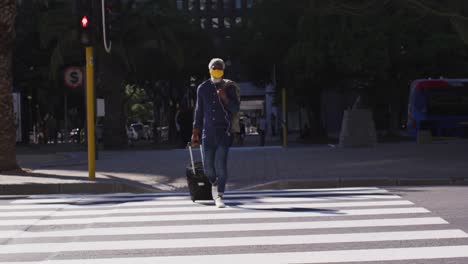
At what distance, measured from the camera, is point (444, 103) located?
3734 cm

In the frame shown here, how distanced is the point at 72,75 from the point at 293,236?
1681cm

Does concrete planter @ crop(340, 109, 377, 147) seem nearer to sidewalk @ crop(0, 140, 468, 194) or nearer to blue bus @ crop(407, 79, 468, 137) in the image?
sidewalk @ crop(0, 140, 468, 194)

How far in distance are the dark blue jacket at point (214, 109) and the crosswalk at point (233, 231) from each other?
3.35 ft

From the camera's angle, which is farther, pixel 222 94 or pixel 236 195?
pixel 236 195

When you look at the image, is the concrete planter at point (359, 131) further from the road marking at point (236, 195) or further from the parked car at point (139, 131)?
the parked car at point (139, 131)

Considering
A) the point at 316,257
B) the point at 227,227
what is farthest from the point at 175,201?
the point at 316,257

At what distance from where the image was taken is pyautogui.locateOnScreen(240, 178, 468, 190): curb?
12.1m

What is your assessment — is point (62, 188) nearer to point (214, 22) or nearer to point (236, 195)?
point (236, 195)

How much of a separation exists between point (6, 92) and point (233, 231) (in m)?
9.01

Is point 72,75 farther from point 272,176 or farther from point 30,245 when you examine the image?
point 30,245

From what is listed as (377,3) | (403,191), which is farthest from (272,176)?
(377,3)

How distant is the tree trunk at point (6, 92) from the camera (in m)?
14.9

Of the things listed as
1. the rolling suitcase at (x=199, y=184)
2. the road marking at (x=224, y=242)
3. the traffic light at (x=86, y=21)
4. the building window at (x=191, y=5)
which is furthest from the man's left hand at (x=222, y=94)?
the building window at (x=191, y=5)

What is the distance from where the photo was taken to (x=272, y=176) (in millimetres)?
13398
